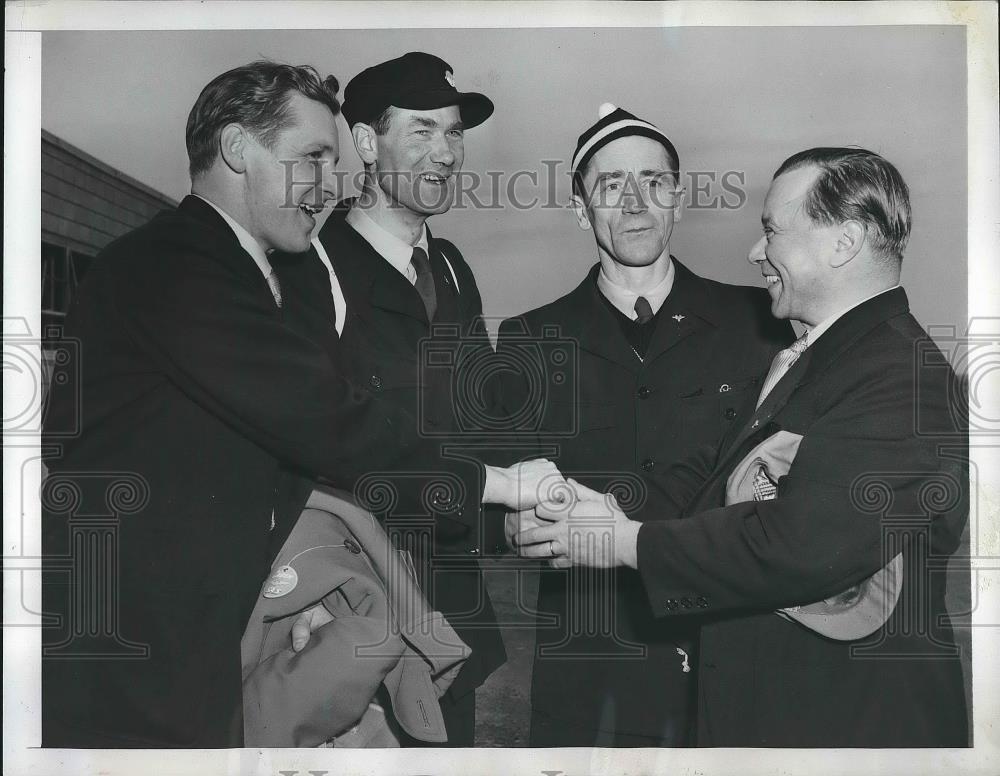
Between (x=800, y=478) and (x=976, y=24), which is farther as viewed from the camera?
(x=976, y=24)

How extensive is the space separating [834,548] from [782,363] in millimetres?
638

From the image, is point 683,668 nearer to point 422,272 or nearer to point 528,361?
point 528,361

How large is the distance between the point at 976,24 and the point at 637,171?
1.33m

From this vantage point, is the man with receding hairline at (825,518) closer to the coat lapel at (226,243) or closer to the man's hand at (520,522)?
the man's hand at (520,522)

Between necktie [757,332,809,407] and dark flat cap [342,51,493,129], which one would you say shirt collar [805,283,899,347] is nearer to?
necktie [757,332,809,407]

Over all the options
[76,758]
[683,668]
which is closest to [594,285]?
[683,668]

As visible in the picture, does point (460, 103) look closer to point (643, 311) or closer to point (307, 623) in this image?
point (643, 311)

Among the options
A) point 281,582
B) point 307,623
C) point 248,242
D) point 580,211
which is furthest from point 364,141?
point 307,623

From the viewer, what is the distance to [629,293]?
3.32 metres

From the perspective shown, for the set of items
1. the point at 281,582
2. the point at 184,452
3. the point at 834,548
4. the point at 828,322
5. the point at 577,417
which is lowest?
the point at 281,582

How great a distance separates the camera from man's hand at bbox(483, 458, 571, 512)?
3248mm

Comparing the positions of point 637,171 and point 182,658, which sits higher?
point 637,171

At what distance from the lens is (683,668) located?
322cm

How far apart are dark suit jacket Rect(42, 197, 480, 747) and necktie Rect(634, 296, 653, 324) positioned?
2.60 feet
